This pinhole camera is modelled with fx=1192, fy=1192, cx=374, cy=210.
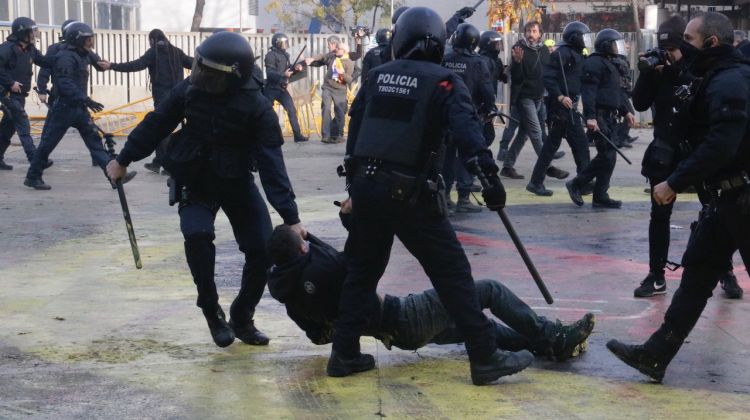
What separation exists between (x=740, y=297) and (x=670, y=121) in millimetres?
1249

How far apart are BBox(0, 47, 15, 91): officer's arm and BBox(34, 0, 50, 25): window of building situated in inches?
701

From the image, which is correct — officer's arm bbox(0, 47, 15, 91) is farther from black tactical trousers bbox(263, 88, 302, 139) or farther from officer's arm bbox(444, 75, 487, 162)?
officer's arm bbox(444, 75, 487, 162)

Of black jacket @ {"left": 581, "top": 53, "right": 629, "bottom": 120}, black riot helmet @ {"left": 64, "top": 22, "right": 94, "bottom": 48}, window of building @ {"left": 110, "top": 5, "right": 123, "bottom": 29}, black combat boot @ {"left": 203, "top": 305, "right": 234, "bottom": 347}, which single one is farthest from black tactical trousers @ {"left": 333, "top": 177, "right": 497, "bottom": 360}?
window of building @ {"left": 110, "top": 5, "right": 123, "bottom": 29}

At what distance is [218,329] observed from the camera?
6.38 metres

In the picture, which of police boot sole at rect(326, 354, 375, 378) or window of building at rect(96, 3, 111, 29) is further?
window of building at rect(96, 3, 111, 29)

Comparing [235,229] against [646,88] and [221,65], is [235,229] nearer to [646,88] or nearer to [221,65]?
[221,65]

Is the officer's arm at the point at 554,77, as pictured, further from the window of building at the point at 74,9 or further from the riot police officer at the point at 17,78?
the window of building at the point at 74,9

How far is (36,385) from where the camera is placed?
18.7ft

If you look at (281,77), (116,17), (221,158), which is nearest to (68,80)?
(281,77)

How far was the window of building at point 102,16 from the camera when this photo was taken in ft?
125

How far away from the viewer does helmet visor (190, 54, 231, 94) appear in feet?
19.9

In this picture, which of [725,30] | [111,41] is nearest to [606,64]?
[725,30]

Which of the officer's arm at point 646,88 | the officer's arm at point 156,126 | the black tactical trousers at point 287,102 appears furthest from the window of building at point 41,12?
the officer's arm at point 156,126

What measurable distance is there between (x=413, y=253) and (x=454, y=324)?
19.7 inches
